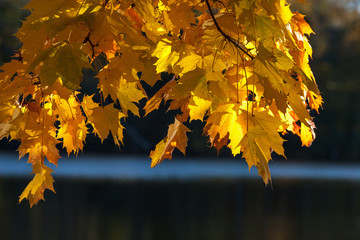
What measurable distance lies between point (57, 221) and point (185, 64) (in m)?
8.56

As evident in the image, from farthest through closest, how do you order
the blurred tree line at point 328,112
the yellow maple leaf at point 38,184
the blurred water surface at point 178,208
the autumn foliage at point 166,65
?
the blurred tree line at point 328,112 < the blurred water surface at point 178,208 < the yellow maple leaf at point 38,184 < the autumn foliage at point 166,65

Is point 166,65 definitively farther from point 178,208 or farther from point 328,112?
point 328,112

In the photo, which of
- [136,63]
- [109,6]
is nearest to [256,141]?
[136,63]

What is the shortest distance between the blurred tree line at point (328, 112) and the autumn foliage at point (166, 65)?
16.4 meters

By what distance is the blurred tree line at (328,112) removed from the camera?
18.2 m

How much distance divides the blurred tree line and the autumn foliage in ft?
53.7

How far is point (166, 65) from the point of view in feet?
3.77

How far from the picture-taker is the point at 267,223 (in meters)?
9.44

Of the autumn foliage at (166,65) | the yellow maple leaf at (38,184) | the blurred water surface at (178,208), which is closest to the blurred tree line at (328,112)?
the blurred water surface at (178,208)

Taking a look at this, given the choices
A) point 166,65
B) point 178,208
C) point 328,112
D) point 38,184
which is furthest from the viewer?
point 328,112

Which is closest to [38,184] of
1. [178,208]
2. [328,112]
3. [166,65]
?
[166,65]

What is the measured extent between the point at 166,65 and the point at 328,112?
19.2 m

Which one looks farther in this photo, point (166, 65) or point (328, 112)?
point (328, 112)

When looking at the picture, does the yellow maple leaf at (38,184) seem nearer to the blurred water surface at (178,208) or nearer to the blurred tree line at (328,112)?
the blurred water surface at (178,208)
